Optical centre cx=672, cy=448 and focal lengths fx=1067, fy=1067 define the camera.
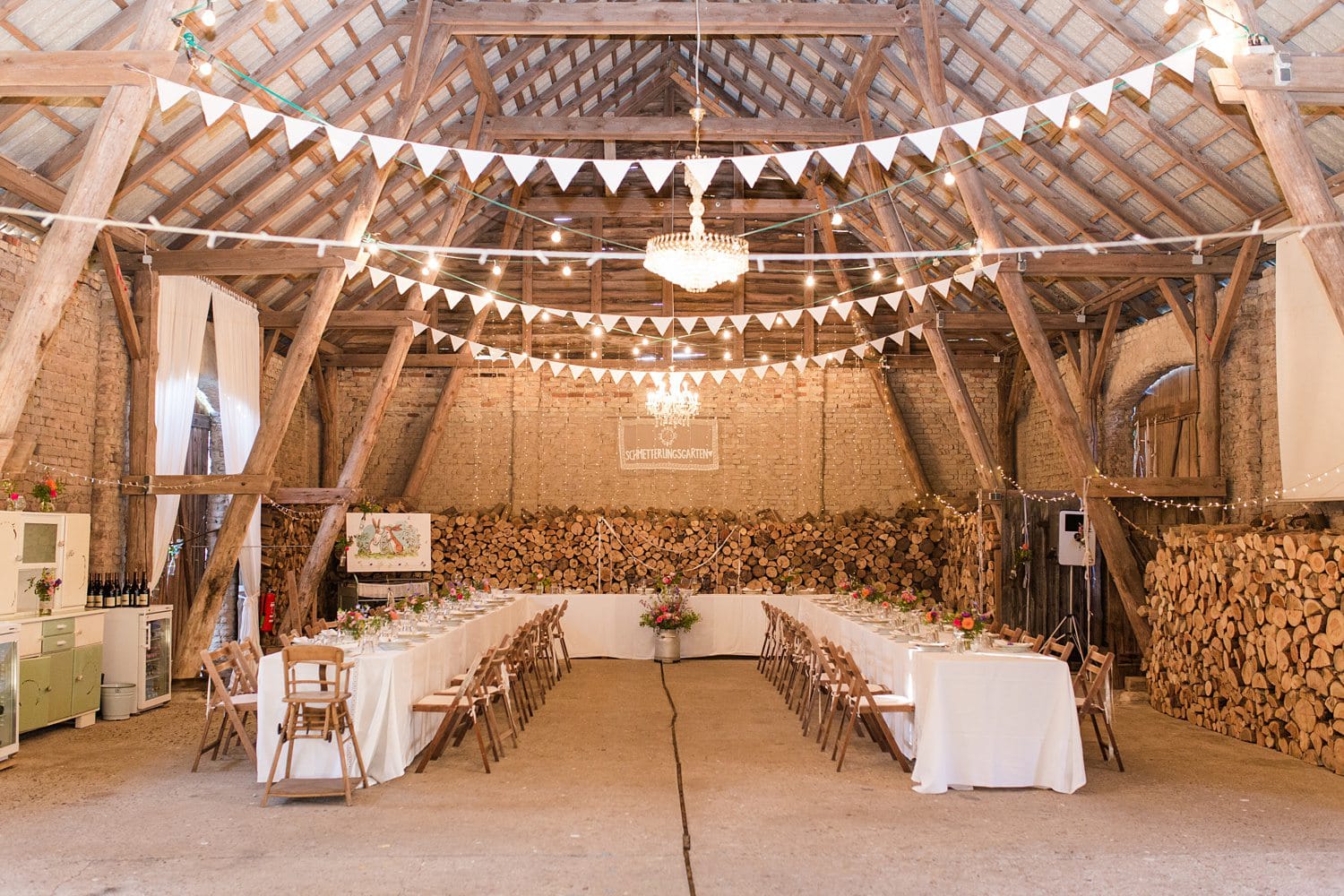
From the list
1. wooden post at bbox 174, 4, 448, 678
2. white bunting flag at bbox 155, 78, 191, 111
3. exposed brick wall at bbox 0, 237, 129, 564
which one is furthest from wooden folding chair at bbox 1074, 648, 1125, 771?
exposed brick wall at bbox 0, 237, 129, 564

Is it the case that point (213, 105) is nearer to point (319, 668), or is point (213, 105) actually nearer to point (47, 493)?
point (319, 668)

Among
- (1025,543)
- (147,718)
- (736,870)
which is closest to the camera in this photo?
(736,870)

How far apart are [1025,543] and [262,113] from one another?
8.69 metres

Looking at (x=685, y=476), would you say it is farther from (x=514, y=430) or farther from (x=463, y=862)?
(x=463, y=862)

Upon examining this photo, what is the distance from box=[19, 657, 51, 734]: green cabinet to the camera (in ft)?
22.3

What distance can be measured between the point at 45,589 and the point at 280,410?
8.40 feet

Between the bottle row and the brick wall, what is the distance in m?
5.93

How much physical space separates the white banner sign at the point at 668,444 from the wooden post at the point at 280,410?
5.95 meters

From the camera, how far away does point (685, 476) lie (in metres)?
14.7

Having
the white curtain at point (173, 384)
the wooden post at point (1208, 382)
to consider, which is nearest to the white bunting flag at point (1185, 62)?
the wooden post at point (1208, 382)

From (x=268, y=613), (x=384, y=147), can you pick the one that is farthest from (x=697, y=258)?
(x=268, y=613)

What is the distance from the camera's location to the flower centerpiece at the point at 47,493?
757 cm

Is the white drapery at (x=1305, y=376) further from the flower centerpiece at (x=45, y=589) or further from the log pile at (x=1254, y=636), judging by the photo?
the flower centerpiece at (x=45, y=589)

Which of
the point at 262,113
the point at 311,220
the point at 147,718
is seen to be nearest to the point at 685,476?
the point at 311,220
